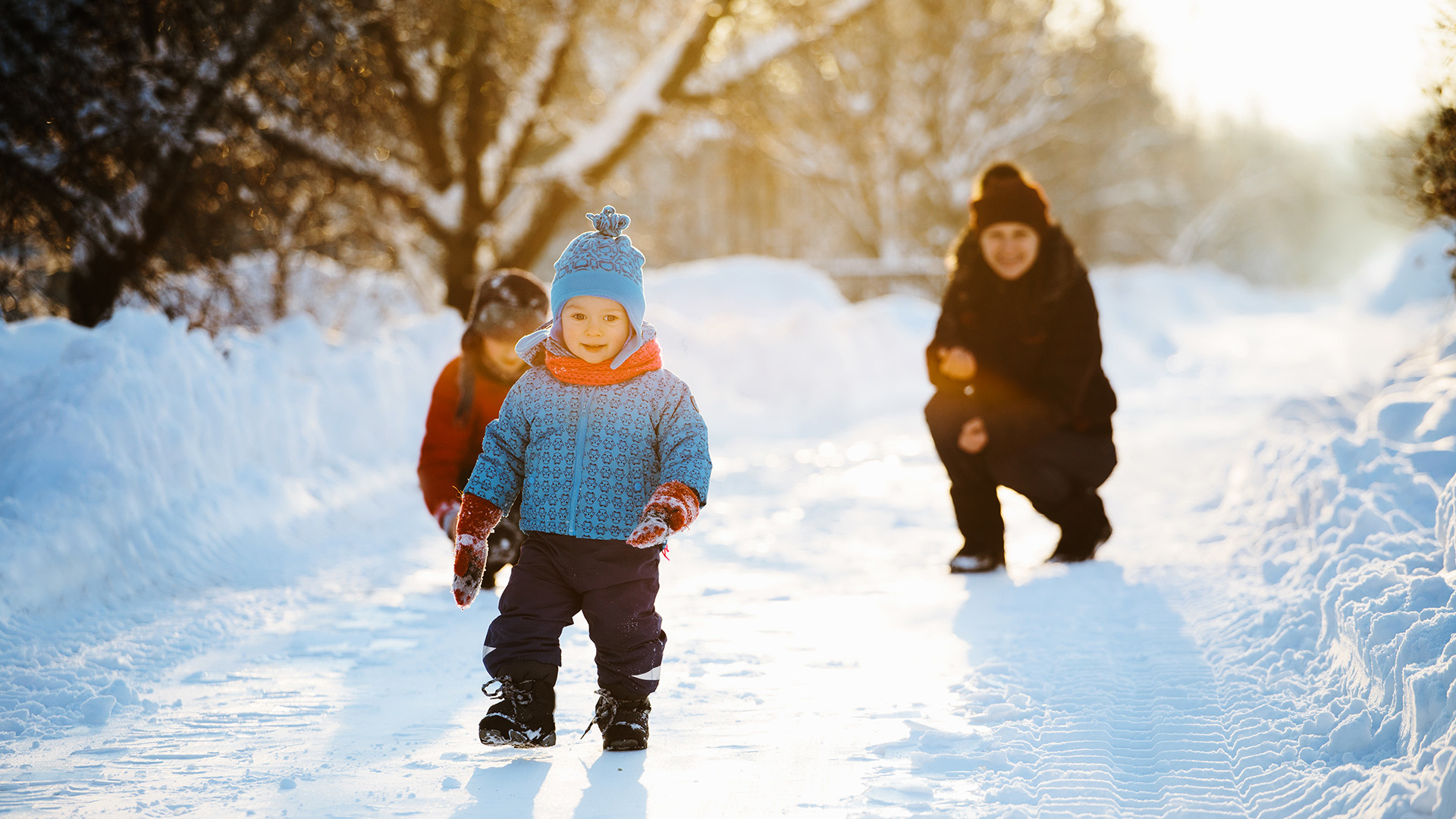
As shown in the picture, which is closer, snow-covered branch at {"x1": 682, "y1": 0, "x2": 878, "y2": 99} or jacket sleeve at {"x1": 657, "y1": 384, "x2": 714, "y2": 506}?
jacket sleeve at {"x1": 657, "y1": 384, "x2": 714, "y2": 506}

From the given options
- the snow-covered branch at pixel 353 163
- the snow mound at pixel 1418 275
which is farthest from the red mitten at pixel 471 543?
the snow mound at pixel 1418 275

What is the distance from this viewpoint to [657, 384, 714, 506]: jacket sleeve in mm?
2674

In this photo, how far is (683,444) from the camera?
273cm

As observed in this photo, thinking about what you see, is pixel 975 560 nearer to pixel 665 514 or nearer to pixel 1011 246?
pixel 1011 246

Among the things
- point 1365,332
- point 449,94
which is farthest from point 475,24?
point 1365,332

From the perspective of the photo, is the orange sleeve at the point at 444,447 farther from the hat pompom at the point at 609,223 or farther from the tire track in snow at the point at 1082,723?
the tire track in snow at the point at 1082,723

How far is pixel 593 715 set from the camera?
2.85 m

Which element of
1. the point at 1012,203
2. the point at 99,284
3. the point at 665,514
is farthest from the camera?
the point at 99,284

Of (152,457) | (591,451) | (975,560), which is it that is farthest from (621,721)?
(152,457)

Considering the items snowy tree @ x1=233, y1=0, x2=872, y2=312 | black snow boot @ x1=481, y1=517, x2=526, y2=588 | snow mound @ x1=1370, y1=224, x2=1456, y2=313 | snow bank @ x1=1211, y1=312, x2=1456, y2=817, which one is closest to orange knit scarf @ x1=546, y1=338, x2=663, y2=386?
black snow boot @ x1=481, y1=517, x2=526, y2=588

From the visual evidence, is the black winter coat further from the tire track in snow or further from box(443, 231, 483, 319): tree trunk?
box(443, 231, 483, 319): tree trunk

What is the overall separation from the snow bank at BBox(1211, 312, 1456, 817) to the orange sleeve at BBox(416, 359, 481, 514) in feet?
9.04

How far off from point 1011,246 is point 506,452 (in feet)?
8.42

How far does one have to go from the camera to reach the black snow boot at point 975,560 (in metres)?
4.54
